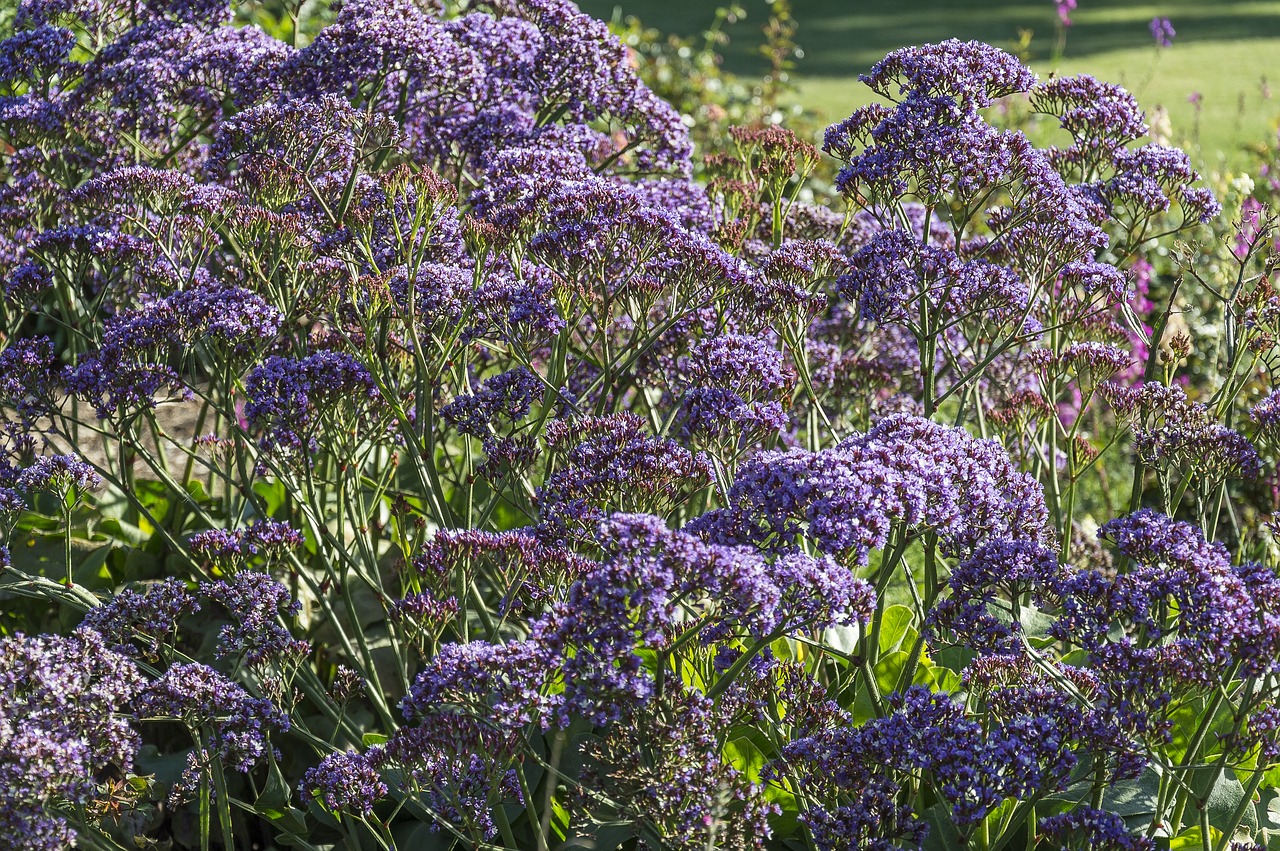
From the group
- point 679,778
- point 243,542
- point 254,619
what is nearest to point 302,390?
point 243,542

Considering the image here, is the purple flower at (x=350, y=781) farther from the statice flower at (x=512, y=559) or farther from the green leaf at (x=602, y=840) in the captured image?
the green leaf at (x=602, y=840)

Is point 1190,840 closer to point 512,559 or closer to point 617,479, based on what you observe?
point 617,479

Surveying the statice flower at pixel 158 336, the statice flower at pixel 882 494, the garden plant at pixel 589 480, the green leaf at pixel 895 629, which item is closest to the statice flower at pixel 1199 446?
the garden plant at pixel 589 480

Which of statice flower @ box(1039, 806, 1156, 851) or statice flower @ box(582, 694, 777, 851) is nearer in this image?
statice flower @ box(582, 694, 777, 851)

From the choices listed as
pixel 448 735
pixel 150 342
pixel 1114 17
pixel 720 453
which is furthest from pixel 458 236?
pixel 1114 17

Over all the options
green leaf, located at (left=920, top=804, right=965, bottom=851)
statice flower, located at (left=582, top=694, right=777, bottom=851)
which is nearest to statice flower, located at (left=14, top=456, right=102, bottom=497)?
statice flower, located at (left=582, top=694, right=777, bottom=851)

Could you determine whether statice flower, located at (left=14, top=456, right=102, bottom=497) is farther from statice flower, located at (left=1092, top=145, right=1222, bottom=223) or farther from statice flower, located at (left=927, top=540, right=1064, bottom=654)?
statice flower, located at (left=1092, top=145, right=1222, bottom=223)

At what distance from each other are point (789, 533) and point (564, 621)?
2.11 feet

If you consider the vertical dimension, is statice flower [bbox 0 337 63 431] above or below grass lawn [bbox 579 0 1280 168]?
below

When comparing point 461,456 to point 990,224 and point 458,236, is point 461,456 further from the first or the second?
point 990,224

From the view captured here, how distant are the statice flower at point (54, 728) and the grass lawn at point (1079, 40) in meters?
15.0

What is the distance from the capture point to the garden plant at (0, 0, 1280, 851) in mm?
2988

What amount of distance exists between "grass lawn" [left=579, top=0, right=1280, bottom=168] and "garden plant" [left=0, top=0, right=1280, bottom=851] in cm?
1242

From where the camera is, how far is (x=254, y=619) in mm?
3674
